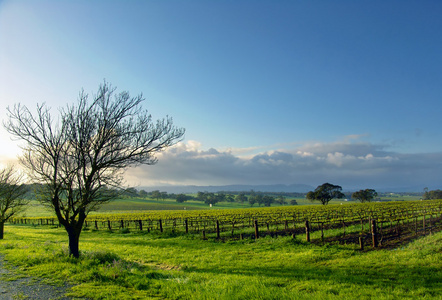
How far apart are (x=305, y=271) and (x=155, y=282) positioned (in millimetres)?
5653

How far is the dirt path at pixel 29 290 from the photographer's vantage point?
7.41m

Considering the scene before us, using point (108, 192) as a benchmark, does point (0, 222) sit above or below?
below

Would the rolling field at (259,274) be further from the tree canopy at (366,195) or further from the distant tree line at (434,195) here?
the distant tree line at (434,195)

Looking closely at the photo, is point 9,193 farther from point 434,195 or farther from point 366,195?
point 434,195

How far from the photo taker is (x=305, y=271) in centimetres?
1010

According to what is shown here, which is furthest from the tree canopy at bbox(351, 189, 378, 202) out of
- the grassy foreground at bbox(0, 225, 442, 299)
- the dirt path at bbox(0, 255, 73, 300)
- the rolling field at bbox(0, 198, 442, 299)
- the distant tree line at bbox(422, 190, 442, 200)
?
the dirt path at bbox(0, 255, 73, 300)

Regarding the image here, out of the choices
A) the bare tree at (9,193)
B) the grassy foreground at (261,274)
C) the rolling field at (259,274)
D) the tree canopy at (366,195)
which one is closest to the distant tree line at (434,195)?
the tree canopy at (366,195)

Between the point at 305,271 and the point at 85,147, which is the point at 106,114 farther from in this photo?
the point at 305,271

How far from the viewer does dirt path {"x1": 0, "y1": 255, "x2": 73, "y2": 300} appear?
7415 millimetres

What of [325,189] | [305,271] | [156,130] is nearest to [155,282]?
[305,271]

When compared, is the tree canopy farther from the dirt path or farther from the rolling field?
the dirt path

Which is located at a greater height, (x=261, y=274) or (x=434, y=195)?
(x=261, y=274)

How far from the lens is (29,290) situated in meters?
8.03

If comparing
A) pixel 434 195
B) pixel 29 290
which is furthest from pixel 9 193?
pixel 434 195
